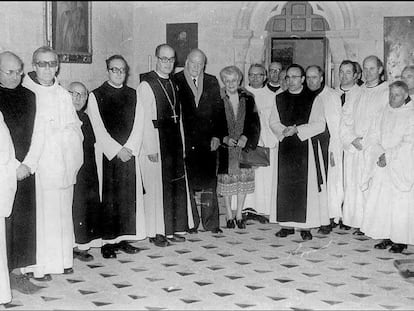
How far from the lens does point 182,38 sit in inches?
458

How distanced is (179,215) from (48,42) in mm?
2742

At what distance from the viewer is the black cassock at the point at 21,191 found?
17.9 ft

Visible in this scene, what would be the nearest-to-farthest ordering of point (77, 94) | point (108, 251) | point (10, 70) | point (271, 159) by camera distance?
1. point (10, 70)
2. point (77, 94)
3. point (108, 251)
4. point (271, 159)

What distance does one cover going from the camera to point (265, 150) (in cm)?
831

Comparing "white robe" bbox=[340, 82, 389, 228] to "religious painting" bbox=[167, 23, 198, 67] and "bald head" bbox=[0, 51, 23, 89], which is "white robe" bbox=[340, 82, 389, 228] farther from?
"religious painting" bbox=[167, 23, 198, 67]

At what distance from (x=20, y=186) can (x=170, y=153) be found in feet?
7.11

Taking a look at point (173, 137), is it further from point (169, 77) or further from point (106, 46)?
point (106, 46)

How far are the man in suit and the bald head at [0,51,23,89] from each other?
2.54 meters

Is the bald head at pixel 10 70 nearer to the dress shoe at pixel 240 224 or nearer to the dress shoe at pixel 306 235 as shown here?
the dress shoe at pixel 240 224

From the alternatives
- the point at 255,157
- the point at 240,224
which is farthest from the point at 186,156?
the point at 240,224

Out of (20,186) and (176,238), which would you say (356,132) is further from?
(20,186)

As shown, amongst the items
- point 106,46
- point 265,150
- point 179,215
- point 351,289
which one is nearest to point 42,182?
point 179,215

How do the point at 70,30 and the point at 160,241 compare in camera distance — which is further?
the point at 70,30

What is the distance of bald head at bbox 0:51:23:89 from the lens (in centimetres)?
527
